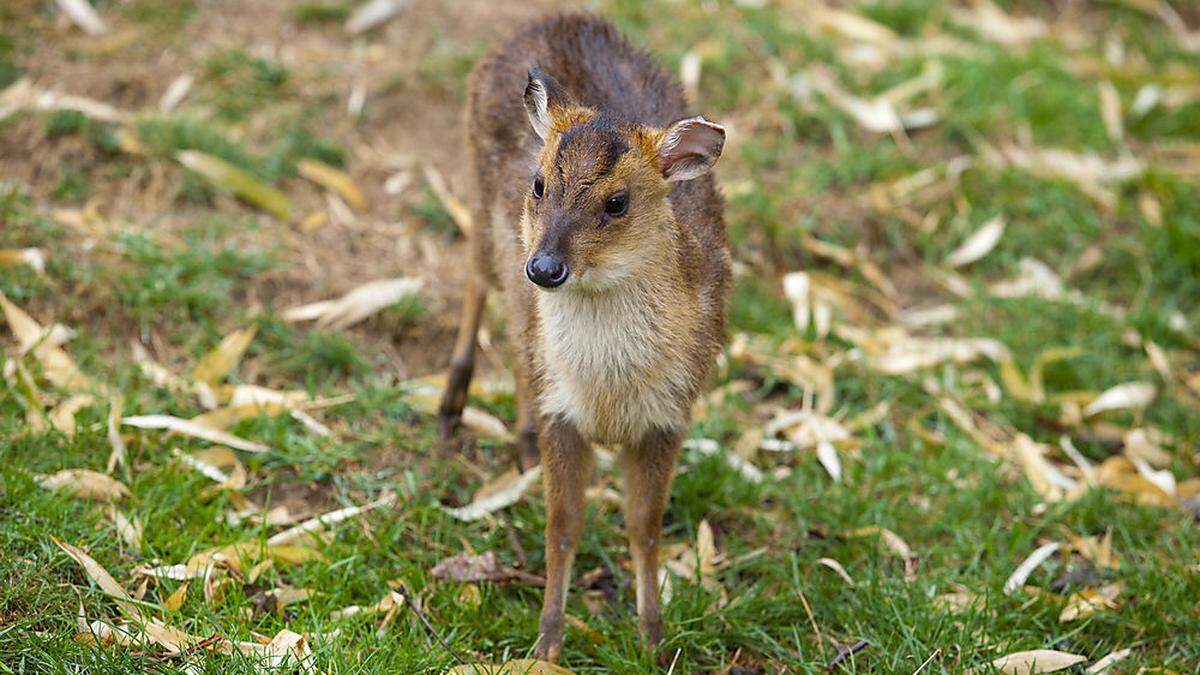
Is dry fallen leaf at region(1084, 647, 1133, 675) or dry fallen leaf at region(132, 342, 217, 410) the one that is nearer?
dry fallen leaf at region(1084, 647, 1133, 675)

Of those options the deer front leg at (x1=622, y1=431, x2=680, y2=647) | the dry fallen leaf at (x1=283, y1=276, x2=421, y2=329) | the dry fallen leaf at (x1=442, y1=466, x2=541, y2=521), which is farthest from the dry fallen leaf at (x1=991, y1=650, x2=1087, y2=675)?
the dry fallen leaf at (x1=283, y1=276, x2=421, y2=329)

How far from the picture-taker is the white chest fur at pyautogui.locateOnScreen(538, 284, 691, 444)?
4016 mm

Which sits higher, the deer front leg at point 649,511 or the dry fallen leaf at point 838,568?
the deer front leg at point 649,511

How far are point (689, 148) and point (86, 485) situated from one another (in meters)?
2.38

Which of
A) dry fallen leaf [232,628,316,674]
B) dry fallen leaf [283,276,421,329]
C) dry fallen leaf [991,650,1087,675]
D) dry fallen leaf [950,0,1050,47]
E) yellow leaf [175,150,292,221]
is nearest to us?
dry fallen leaf [232,628,316,674]

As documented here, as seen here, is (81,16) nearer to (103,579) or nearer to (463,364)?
(463,364)

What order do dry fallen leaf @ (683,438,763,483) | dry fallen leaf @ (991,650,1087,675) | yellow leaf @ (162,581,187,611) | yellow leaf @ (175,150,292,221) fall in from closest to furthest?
yellow leaf @ (162,581,187,611)
dry fallen leaf @ (991,650,1087,675)
dry fallen leaf @ (683,438,763,483)
yellow leaf @ (175,150,292,221)

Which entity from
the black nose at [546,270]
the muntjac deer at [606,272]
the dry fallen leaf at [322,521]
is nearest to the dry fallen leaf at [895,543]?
the muntjac deer at [606,272]

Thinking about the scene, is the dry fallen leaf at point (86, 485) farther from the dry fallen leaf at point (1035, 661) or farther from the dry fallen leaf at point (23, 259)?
the dry fallen leaf at point (1035, 661)

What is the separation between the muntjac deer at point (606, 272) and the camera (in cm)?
388

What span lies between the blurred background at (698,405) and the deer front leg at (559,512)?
0.15 m

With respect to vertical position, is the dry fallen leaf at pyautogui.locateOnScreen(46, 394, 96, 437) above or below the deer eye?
below

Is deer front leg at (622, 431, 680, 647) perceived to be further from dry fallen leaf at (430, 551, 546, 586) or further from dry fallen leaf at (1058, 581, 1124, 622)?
dry fallen leaf at (1058, 581, 1124, 622)

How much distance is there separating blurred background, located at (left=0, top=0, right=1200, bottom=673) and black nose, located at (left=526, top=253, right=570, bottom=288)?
4.19 ft
